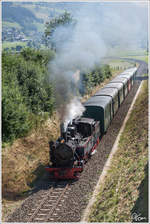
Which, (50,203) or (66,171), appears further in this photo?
(66,171)

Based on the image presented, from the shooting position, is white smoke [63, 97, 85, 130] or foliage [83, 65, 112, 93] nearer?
white smoke [63, 97, 85, 130]

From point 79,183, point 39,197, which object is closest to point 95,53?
point 79,183

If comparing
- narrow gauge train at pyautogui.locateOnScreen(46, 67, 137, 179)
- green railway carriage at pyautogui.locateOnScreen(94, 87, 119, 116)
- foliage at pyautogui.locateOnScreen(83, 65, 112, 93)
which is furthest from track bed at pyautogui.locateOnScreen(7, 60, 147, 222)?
foliage at pyautogui.locateOnScreen(83, 65, 112, 93)

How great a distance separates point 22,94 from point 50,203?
413 inches

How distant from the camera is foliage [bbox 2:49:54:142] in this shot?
Answer: 17844 millimetres

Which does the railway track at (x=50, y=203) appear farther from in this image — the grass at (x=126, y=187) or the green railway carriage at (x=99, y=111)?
the green railway carriage at (x=99, y=111)

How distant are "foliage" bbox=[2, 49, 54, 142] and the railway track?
16.5 feet

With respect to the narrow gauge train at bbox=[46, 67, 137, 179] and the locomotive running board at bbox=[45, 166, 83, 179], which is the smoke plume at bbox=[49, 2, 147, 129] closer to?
the narrow gauge train at bbox=[46, 67, 137, 179]

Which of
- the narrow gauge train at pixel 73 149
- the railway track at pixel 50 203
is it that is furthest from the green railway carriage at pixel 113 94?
the railway track at pixel 50 203

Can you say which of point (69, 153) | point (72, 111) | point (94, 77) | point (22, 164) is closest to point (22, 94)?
point (72, 111)

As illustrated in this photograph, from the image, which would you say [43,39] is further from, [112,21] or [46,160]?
[46,160]

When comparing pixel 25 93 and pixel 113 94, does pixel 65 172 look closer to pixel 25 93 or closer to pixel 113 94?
pixel 25 93

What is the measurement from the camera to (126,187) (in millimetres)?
13422

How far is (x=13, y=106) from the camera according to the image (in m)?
18.1
